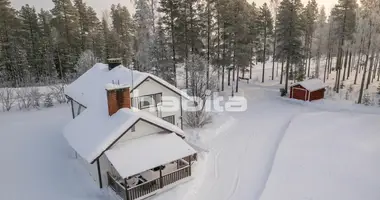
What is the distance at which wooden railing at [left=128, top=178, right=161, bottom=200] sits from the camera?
12.4 m

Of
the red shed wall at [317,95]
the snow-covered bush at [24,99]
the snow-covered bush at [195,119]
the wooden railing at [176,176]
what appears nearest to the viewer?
the wooden railing at [176,176]

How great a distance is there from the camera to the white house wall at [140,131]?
534 inches

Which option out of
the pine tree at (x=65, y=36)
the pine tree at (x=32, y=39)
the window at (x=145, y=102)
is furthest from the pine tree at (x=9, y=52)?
the window at (x=145, y=102)

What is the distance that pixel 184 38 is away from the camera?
1170 inches

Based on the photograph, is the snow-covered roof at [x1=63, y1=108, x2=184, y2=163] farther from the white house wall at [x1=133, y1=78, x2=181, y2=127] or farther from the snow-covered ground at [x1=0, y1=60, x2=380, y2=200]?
the white house wall at [x1=133, y1=78, x2=181, y2=127]

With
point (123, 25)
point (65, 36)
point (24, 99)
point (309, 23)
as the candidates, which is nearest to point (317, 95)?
point (309, 23)

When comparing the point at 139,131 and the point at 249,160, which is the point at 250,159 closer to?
the point at 249,160

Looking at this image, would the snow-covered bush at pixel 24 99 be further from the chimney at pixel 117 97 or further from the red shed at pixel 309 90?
the red shed at pixel 309 90

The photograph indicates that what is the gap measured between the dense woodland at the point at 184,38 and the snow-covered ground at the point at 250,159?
659 cm

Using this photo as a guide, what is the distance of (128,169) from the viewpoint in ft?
39.2

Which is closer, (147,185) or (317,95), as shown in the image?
(147,185)

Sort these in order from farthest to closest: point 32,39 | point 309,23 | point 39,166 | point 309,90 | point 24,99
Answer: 1. point 32,39
2. point 309,23
3. point 309,90
4. point 24,99
5. point 39,166

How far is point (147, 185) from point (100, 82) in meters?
9.13

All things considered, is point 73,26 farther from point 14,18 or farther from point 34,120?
point 34,120
